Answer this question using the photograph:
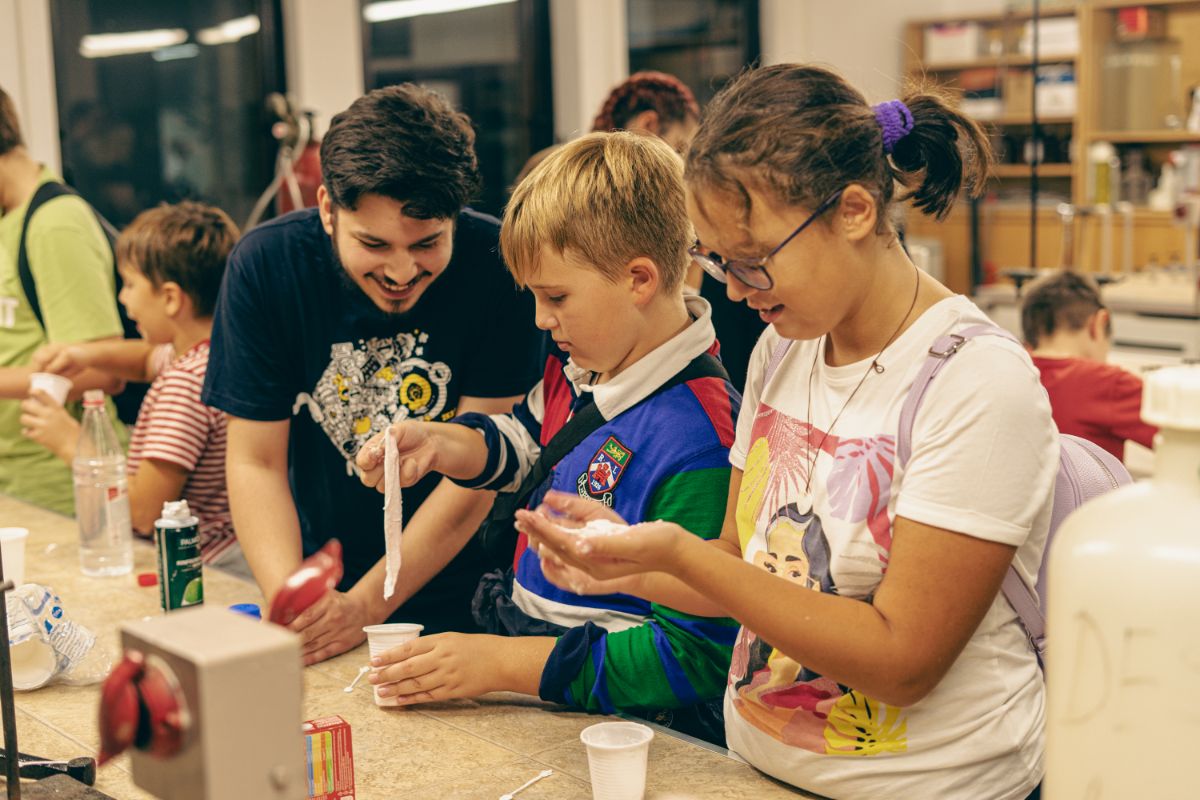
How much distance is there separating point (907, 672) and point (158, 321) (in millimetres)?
1923

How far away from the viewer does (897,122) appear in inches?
47.5

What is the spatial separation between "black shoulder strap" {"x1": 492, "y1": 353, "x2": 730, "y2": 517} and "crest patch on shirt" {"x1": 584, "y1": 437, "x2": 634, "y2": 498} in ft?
0.14

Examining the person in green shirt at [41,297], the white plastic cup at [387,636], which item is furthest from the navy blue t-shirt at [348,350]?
the person in green shirt at [41,297]

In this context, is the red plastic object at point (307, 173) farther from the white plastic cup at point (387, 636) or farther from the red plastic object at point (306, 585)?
the red plastic object at point (306, 585)

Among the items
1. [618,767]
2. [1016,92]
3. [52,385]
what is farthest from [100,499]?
[1016,92]

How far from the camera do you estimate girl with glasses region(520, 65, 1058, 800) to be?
1082 mm

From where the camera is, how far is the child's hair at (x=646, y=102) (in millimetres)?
3064

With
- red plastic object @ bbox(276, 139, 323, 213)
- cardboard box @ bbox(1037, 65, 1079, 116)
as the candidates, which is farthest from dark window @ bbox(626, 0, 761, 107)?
red plastic object @ bbox(276, 139, 323, 213)

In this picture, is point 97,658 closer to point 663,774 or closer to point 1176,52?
point 663,774

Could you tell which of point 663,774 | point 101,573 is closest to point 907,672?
point 663,774

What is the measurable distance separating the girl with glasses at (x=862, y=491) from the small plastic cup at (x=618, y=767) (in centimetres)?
13

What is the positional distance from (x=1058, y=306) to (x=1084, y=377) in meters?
0.41

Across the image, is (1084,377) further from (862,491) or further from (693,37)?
(693,37)

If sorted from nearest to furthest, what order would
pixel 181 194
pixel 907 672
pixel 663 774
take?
pixel 907 672 < pixel 663 774 < pixel 181 194
